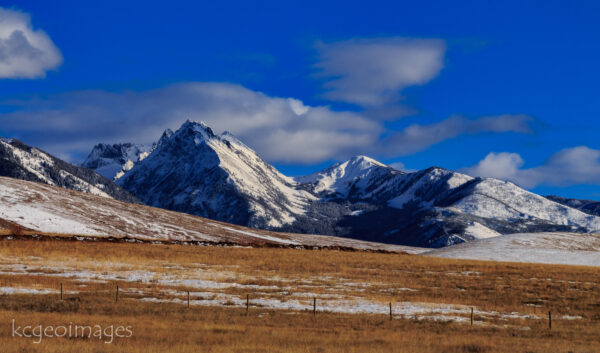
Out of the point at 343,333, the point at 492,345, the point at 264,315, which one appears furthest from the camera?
the point at 264,315

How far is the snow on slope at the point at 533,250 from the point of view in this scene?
124831 millimetres

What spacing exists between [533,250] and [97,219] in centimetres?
11159

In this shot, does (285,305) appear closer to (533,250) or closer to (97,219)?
(533,250)

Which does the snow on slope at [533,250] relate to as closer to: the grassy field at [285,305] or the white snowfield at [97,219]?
the white snowfield at [97,219]

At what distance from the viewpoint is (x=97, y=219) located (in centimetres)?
15100

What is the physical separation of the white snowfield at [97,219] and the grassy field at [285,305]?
5400 centimetres

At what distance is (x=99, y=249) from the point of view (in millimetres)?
86812

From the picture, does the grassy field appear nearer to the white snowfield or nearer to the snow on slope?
the snow on slope

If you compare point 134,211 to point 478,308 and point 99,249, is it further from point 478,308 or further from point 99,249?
point 478,308

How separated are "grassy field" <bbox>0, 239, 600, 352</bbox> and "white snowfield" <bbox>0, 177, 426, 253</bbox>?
177 ft

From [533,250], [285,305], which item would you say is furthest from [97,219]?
[285,305]

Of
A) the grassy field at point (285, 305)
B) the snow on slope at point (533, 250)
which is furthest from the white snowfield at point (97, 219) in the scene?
the grassy field at point (285, 305)

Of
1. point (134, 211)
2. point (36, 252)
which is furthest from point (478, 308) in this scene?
point (134, 211)

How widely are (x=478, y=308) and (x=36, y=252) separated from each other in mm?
58253
